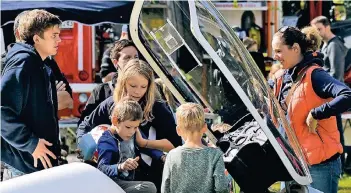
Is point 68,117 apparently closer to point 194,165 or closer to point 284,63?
point 284,63

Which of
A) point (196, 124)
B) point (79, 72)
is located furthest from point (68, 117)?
point (196, 124)

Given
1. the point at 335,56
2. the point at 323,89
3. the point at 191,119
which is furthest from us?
the point at 335,56

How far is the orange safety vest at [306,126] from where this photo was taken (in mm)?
4672

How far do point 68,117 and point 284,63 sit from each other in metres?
6.61

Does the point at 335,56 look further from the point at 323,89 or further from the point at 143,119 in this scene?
the point at 143,119

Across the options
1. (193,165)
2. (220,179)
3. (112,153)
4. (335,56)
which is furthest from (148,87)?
(335,56)

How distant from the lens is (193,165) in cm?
378

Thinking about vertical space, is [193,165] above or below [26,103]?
below

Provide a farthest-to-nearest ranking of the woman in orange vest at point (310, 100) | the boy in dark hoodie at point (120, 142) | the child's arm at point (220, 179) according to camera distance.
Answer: the woman in orange vest at point (310, 100) → the boy in dark hoodie at point (120, 142) → the child's arm at point (220, 179)

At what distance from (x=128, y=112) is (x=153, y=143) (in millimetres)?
409

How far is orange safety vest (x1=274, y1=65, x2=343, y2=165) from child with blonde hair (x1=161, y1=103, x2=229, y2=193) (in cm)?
103

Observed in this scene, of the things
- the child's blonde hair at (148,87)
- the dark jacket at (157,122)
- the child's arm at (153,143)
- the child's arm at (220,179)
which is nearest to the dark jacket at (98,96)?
the dark jacket at (157,122)

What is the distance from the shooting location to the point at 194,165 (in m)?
3.78

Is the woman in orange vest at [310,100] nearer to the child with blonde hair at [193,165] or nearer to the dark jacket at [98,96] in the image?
the child with blonde hair at [193,165]
